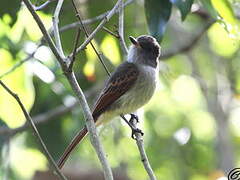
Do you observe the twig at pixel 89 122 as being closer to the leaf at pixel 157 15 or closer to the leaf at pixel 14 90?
the leaf at pixel 157 15

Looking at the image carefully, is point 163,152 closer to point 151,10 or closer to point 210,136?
point 210,136

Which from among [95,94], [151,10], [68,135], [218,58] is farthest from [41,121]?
[218,58]

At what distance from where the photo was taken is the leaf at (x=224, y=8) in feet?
16.8

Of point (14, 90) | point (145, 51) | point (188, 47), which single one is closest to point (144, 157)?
point (145, 51)

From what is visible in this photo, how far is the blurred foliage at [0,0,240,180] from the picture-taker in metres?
→ 6.13

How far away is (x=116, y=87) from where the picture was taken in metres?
5.59

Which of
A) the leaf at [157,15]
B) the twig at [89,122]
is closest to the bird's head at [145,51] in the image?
the leaf at [157,15]

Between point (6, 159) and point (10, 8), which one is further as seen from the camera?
point (6, 159)

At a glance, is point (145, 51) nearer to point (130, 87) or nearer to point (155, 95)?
point (130, 87)

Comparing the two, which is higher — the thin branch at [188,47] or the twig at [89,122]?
the thin branch at [188,47]

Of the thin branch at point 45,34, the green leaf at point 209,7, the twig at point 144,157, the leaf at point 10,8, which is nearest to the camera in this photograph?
the thin branch at point 45,34

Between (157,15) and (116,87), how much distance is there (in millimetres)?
747

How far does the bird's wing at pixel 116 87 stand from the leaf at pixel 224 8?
99 cm

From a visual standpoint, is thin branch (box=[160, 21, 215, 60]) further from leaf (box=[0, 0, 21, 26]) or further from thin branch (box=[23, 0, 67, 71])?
thin branch (box=[23, 0, 67, 71])
